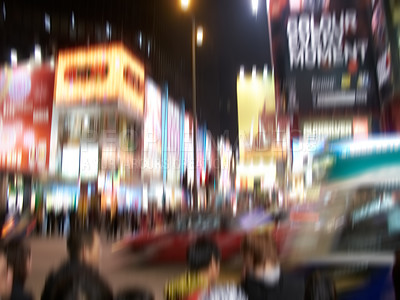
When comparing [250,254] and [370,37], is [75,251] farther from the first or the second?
[370,37]

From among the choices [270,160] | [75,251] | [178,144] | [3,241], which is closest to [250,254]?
[270,160]

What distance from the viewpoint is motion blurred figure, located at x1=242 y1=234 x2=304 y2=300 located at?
114 cm

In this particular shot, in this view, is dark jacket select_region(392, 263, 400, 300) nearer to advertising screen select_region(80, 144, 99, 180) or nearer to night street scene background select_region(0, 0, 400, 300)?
night street scene background select_region(0, 0, 400, 300)

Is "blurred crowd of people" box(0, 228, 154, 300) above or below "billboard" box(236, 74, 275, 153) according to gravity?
below

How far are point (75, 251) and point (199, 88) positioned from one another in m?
0.76

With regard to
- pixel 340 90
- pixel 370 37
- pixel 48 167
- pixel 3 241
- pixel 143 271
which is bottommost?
pixel 143 271

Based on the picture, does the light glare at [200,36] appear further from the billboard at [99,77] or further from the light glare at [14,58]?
the light glare at [14,58]

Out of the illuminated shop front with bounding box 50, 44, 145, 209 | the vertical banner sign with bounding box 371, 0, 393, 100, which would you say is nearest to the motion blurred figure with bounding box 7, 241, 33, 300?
the illuminated shop front with bounding box 50, 44, 145, 209

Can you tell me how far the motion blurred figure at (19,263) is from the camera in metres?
1.08

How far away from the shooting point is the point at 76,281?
1.08 m

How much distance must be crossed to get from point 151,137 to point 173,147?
0.09 meters

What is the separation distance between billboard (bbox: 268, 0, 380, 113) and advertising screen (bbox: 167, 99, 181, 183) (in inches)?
18.8

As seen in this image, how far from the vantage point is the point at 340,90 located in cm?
139

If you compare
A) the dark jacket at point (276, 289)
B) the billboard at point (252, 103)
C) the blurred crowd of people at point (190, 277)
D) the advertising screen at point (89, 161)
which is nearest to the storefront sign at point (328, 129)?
the billboard at point (252, 103)
